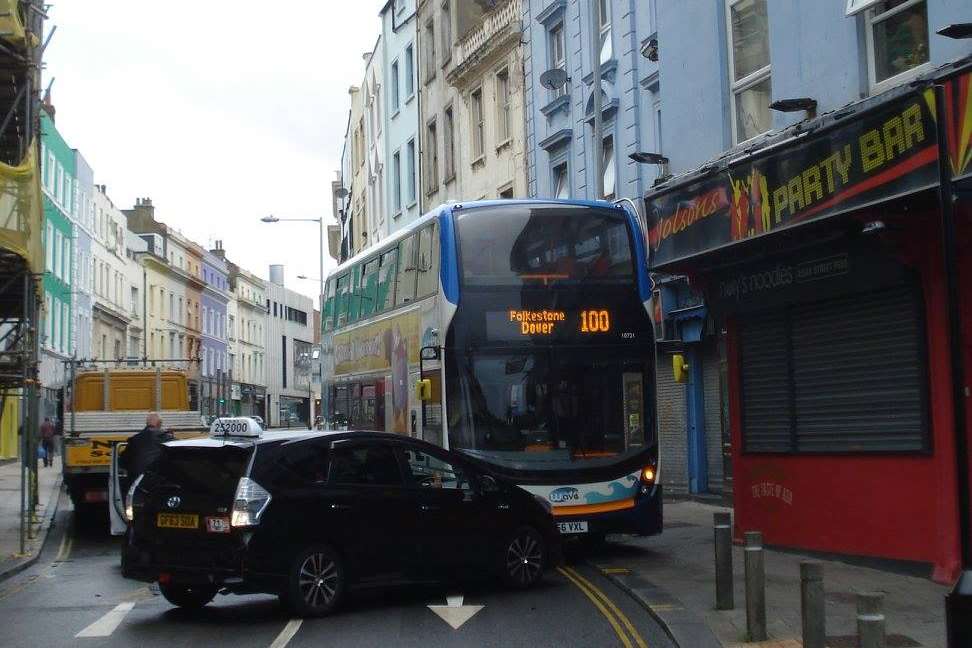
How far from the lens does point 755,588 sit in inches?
379

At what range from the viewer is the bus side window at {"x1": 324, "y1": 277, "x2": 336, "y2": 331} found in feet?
77.3

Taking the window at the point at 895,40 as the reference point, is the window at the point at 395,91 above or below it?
above

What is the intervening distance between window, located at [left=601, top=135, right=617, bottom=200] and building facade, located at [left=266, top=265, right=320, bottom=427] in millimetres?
79292

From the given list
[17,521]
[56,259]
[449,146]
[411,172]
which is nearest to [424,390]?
[17,521]

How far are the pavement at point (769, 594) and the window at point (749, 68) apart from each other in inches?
199

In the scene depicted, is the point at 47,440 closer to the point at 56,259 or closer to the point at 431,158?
the point at 56,259

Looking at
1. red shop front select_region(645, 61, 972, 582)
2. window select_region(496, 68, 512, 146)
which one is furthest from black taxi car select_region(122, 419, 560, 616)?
window select_region(496, 68, 512, 146)

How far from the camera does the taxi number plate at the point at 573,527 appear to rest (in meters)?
15.5

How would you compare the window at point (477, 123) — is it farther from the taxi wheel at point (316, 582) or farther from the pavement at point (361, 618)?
the taxi wheel at point (316, 582)

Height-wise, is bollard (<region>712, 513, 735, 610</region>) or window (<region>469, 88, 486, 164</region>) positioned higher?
window (<region>469, 88, 486, 164</region>)

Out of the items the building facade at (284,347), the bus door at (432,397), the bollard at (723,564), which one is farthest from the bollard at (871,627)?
the building facade at (284,347)

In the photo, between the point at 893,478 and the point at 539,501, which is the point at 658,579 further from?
the point at 893,478

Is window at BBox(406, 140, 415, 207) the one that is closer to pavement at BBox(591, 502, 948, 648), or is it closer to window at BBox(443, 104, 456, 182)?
window at BBox(443, 104, 456, 182)

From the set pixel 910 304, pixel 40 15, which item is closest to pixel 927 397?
pixel 910 304
